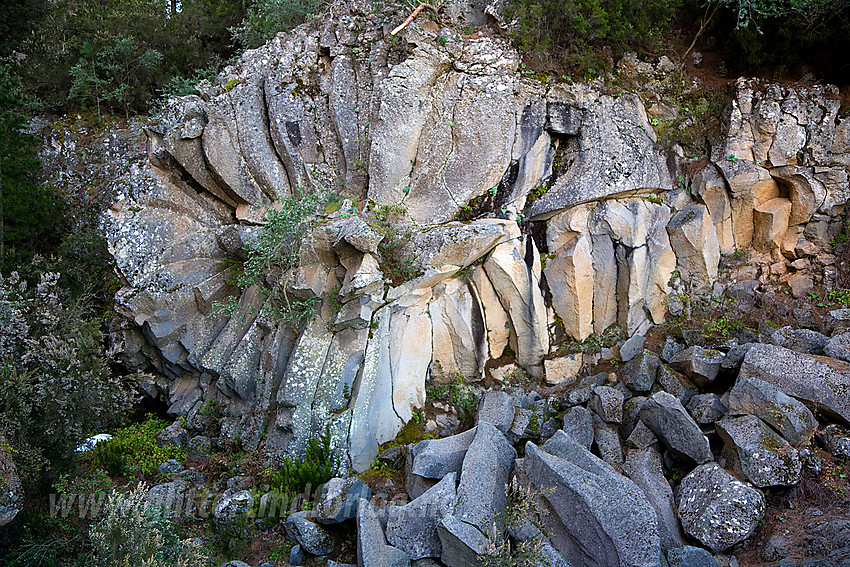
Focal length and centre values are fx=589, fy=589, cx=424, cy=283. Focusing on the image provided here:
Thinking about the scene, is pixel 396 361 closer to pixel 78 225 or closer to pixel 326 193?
pixel 326 193

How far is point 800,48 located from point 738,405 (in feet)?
26.6

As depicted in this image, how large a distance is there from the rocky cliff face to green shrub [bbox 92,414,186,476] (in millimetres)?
911

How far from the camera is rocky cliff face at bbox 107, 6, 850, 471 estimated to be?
394 inches

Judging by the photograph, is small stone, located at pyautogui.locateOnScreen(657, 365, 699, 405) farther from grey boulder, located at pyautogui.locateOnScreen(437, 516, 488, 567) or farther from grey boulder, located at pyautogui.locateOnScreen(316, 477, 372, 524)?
grey boulder, located at pyautogui.locateOnScreen(316, 477, 372, 524)

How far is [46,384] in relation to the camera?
25.1ft

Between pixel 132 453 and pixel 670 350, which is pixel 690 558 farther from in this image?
pixel 132 453

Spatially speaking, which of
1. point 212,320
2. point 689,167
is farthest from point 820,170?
point 212,320

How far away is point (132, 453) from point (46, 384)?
9.06 ft

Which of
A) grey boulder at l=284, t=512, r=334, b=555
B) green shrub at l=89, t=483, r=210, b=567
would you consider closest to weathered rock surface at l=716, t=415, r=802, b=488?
grey boulder at l=284, t=512, r=334, b=555

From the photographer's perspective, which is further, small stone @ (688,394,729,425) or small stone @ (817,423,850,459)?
small stone @ (688,394,729,425)

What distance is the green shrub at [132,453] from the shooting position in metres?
9.56

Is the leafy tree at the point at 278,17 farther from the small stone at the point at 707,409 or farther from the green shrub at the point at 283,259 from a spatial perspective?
the small stone at the point at 707,409

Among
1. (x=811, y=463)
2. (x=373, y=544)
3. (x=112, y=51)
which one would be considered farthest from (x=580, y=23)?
(x=112, y=51)

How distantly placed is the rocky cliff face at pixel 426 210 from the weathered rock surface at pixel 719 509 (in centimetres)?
396
